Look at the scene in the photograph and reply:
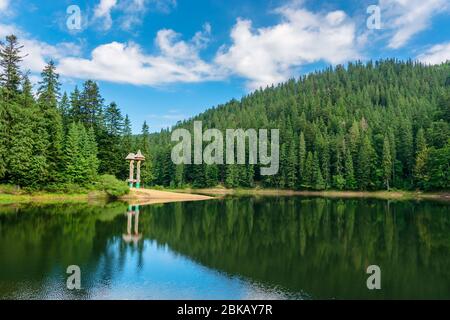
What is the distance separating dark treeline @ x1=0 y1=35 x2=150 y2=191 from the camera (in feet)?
142

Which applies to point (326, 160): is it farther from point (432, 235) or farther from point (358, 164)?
point (432, 235)

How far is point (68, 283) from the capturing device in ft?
45.4

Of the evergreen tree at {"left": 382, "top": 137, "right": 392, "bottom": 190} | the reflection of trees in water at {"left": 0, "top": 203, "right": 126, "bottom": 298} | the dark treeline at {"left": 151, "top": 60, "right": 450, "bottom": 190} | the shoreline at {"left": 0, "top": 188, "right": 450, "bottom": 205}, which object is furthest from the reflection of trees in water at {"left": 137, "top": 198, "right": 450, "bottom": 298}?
the dark treeline at {"left": 151, "top": 60, "right": 450, "bottom": 190}

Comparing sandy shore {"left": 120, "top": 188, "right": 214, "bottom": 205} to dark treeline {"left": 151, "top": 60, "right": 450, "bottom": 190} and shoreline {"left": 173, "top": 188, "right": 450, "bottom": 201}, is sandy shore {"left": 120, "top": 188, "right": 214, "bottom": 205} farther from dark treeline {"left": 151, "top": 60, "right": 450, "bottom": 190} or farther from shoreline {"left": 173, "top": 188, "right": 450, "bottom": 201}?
dark treeline {"left": 151, "top": 60, "right": 450, "bottom": 190}

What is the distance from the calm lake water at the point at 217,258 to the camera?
13.5 metres

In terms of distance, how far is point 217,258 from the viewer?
61.7ft

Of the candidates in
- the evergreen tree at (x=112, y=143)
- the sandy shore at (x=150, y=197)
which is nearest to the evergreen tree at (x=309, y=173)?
the sandy shore at (x=150, y=197)

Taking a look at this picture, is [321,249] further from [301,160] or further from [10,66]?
[301,160]

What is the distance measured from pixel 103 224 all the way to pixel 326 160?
69.8 m

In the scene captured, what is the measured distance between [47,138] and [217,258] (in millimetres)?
37603

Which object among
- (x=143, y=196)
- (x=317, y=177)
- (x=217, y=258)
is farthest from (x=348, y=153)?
(x=217, y=258)

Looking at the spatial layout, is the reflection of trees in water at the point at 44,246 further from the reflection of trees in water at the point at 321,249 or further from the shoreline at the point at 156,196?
the shoreline at the point at 156,196

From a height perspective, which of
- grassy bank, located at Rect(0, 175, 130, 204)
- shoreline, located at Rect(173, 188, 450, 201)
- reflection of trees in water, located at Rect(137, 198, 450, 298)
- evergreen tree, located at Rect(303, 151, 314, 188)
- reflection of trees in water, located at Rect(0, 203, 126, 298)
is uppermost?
evergreen tree, located at Rect(303, 151, 314, 188)

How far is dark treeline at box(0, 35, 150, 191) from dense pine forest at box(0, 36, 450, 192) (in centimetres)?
12
